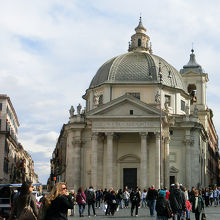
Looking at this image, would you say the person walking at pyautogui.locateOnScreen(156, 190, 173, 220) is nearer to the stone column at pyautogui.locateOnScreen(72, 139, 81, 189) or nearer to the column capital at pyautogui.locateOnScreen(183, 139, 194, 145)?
the stone column at pyautogui.locateOnScreen(72, 139, 81, 189)

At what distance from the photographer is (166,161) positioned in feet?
179

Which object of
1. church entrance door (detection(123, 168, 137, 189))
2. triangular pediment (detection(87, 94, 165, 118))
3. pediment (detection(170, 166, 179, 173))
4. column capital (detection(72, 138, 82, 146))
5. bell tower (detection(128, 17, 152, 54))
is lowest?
church entrance door (detection(123, 168, 137, 189))

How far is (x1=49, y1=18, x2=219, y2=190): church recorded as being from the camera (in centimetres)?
5234

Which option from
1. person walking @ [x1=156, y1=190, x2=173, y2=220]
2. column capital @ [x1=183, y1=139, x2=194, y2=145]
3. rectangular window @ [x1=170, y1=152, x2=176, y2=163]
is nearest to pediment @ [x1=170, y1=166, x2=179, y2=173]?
rectangular window @ [x1=170, y1=152, x2=176, y2=163]

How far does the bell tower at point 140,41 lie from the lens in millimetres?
67613

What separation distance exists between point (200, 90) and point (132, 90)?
71.5 ft

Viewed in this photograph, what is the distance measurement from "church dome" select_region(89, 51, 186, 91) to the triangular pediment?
679 centimetres

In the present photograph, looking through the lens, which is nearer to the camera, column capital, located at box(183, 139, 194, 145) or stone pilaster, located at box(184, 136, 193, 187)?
stone pilaster, located at box(184, 136, 193, 187)

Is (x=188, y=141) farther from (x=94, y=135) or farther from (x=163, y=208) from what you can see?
(x=163, y=208)

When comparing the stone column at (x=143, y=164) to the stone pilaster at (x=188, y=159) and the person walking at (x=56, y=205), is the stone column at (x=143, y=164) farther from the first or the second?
the person walking at (x=56, y=205)

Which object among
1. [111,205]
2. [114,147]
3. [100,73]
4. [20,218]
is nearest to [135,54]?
[100,73]

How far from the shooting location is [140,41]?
68250 millimetres

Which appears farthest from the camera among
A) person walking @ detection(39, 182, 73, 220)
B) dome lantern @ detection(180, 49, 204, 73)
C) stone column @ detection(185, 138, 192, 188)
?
dome lantern @ detection(180, 49, 204, 73)

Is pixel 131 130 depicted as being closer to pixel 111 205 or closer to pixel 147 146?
pixel 147 146
